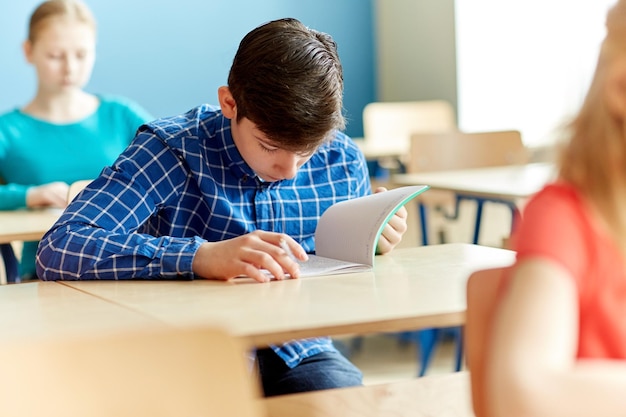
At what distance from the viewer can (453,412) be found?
1.54 metres

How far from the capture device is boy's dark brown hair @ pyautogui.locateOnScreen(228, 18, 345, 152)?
1.68m

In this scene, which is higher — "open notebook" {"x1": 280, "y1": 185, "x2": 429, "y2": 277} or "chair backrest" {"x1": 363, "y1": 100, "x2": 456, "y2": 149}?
"open notebook" {"x1": 280, "y1": 185, "x2": 429, "y2": 277}

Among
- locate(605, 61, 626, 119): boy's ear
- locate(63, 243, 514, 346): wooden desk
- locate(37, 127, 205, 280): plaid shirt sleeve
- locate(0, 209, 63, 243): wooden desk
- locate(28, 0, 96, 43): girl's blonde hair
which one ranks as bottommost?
locate(0, 209, 63, 243): wooden desk

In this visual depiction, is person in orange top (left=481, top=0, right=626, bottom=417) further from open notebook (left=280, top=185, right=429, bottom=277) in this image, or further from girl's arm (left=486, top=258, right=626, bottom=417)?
open notebook (left=280, top=185, right=429, bottom=277)

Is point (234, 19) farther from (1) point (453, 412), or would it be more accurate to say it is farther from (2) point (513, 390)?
(2) point (513, 390)

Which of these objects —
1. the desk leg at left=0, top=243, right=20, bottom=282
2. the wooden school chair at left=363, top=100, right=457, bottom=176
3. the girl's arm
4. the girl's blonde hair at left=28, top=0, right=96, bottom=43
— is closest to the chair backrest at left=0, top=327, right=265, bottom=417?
the girl's arm

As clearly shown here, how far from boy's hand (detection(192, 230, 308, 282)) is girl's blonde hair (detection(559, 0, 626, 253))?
2.34ft

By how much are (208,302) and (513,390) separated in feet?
2.20

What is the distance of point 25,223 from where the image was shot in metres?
2.57

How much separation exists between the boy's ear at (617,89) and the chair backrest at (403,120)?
434 cm

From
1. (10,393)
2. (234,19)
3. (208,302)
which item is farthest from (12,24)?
(10,393)

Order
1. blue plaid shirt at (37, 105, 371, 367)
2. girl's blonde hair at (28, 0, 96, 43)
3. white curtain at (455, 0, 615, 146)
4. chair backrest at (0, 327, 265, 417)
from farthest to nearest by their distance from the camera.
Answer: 1. white curtain at (455, 0, 615, 146)
2. girl's blonde hair at (28, 0, 96, 43)
3. blue plaid shirt at (37, 105, 371, 367)
4. chair backrest at (0, 327, 265, 417)

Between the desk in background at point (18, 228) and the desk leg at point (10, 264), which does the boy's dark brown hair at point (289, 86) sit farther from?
the desk leg at point (10, 264)

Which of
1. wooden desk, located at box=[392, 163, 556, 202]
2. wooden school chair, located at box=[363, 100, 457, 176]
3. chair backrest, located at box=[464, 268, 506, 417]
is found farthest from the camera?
wooden school chair, located at box=[363, 100, 457, 176]
